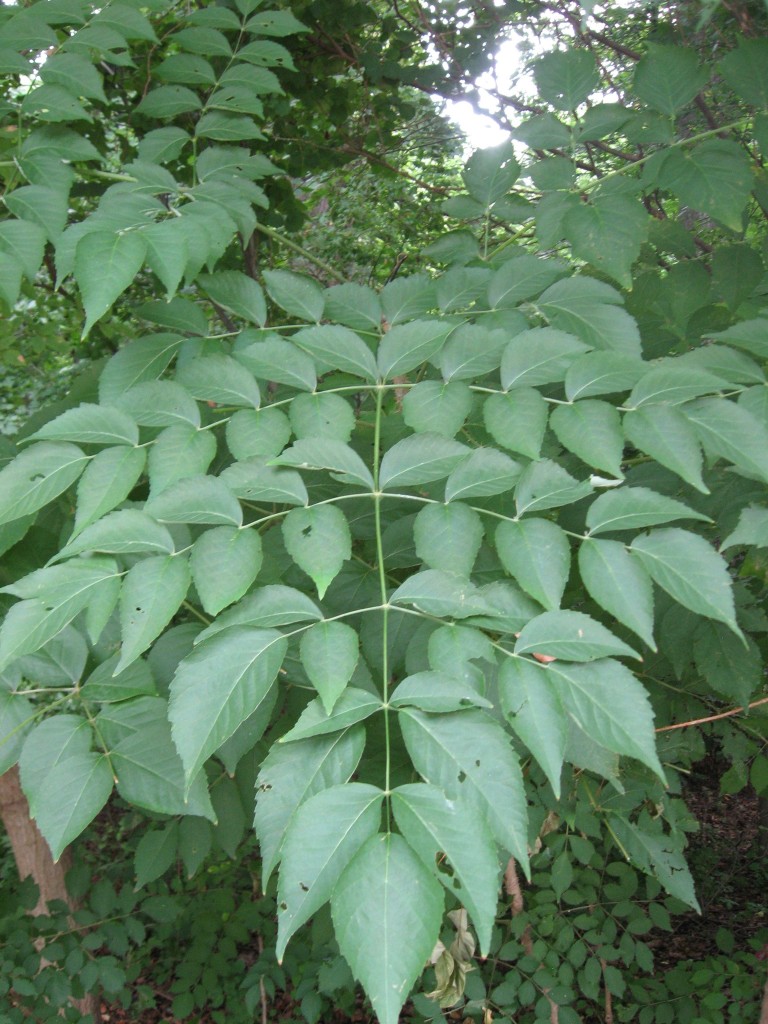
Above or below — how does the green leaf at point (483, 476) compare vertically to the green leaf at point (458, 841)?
above

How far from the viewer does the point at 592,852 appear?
2.79 meters

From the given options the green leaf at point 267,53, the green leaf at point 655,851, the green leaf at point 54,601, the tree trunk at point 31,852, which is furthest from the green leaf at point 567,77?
the tree trunk at point 31,852

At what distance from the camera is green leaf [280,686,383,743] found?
2.69 ft

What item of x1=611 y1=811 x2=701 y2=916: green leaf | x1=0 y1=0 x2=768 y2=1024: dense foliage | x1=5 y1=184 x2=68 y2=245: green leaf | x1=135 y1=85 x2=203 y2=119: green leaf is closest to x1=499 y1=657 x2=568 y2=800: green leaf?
x1=0 y1=0 x2=768 y2=1024: dense foliage

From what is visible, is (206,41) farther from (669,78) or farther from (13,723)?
(13,723)

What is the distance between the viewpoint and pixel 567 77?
63.9 inches

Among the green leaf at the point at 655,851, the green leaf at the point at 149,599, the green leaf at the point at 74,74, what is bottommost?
the green leaf at the point at 655,851

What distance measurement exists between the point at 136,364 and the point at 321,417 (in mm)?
403

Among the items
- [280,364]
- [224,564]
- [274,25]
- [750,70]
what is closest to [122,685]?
[224,564]

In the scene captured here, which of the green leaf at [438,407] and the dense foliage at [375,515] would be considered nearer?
the dense foliage at [375,515]

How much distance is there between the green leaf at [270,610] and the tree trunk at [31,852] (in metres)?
2.44

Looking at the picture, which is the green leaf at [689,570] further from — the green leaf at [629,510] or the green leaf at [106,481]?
the green leaf at [106,481]

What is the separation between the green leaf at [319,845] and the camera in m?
0.74

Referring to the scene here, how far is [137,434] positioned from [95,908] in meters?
Answer: 2.32
